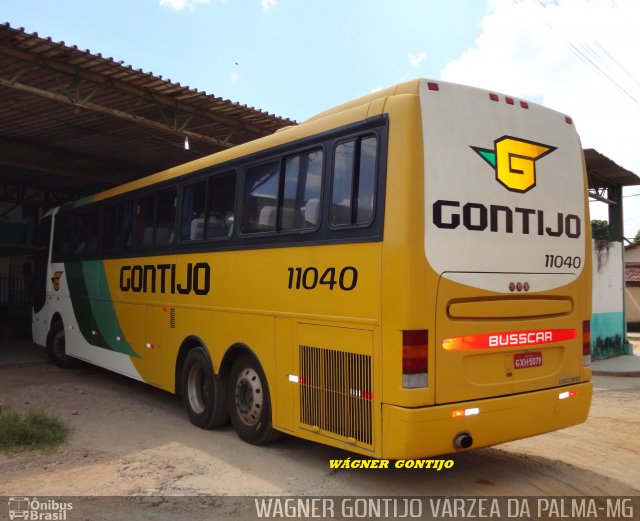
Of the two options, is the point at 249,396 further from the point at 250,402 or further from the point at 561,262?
the point at 561,262

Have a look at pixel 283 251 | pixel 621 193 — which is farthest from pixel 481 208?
pixel 621 193

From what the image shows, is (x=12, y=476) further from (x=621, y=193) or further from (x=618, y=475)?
(x=621, y=193)

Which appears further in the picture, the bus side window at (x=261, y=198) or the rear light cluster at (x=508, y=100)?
the bus side window at (x=261, y=198)

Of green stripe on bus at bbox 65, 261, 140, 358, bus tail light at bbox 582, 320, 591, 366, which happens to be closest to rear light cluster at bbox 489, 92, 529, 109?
bus tail light at bbox 582, 320, 591, 366

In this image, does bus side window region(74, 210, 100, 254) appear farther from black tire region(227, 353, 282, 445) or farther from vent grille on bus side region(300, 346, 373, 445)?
vent grille on bus side region(300, 346, 373, 445)

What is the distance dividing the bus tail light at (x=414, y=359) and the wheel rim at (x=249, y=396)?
2.10 meters

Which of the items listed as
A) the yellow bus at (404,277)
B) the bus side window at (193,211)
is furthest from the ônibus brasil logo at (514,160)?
the bus side window at (193,211)

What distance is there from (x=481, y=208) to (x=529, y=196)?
61cm

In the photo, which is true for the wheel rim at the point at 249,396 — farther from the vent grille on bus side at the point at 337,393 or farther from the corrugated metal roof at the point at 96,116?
the corrugated metal roof at the point at 96,116

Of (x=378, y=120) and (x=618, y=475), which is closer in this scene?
(x=378, y=120)

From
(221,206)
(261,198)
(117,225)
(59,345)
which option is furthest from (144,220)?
(59,345)

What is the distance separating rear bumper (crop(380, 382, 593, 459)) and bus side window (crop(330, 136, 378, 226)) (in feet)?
5.17

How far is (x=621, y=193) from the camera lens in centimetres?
1630

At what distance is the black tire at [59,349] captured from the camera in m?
11.4
